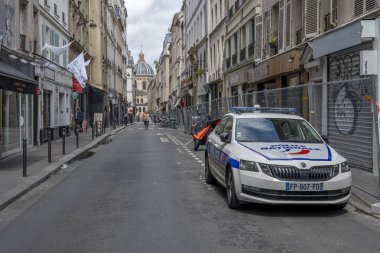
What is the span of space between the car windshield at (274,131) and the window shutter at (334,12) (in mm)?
6957

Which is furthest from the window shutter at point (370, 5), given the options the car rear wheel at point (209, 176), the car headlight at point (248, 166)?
the car headlight at point (248, 166)

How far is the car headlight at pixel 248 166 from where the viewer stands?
7820mm

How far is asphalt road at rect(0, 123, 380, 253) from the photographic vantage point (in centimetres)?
618

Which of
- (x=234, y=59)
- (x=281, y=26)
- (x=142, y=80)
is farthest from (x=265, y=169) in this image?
(x=142, y=80)

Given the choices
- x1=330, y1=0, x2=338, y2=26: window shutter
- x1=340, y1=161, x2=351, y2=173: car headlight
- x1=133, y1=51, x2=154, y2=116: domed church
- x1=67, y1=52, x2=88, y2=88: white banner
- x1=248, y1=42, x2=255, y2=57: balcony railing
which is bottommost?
x1=340, y1=161, x2=351, y2=173: car headlight

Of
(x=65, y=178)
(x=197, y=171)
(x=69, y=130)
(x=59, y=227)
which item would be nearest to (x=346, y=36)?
(x=197, y=171)

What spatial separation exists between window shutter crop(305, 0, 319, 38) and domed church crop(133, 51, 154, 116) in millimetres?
164772

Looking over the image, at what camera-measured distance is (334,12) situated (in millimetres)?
15609

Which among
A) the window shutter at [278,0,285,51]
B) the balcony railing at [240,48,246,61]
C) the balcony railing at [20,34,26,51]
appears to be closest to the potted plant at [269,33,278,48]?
the window shutter at [278,0,285,51]

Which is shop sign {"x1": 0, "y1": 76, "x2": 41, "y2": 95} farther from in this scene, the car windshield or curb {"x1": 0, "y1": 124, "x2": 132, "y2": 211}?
the car windshield

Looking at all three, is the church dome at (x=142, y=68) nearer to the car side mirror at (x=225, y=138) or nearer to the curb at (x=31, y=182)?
the curb at (x=31, y=182)

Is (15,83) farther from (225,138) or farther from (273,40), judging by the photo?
(273,40)

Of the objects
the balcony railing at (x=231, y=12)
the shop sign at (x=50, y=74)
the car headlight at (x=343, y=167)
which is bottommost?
the car headlight at (x=343, y=167)

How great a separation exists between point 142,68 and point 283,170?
7262 inches
